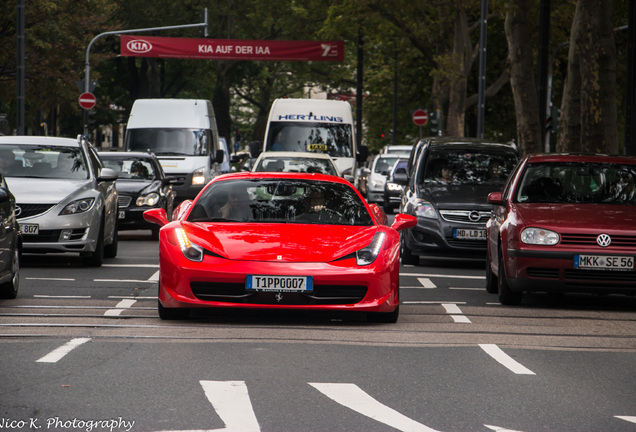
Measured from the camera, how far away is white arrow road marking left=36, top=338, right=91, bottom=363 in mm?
7945

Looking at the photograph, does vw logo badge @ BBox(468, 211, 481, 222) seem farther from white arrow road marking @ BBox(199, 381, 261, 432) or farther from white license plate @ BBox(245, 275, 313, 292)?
white arrow road marking @ BBox(199, 381, 261, 432)

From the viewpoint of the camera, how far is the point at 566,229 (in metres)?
11.6

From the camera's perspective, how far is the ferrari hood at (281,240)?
985 centimetres

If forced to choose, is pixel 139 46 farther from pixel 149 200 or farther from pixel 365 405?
pixel 365 405

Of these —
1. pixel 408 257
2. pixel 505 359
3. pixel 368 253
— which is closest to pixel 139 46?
pixel 408 257

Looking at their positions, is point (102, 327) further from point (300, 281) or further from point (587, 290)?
point (587, 290)

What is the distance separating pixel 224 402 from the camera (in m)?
6.62

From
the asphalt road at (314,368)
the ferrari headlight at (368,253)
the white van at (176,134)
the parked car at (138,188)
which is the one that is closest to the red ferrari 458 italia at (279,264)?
the ferrari headlight at (368,253)

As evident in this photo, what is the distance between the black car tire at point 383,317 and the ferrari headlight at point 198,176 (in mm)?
20179

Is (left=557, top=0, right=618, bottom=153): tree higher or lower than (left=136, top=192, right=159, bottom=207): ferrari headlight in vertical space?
higher

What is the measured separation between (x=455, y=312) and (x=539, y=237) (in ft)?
3.64

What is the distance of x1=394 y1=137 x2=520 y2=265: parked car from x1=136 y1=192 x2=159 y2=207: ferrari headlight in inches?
209

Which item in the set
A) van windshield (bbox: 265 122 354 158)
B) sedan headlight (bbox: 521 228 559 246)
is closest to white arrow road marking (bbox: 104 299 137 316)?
sedan headlight (bbox: 521 228 559 246)

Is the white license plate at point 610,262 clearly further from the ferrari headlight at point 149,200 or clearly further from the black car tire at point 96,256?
the ferrari headlight at point 149,200
